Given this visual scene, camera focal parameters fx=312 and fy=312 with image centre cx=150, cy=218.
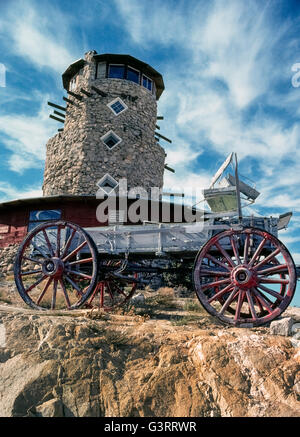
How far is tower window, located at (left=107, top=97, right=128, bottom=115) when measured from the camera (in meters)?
22.1

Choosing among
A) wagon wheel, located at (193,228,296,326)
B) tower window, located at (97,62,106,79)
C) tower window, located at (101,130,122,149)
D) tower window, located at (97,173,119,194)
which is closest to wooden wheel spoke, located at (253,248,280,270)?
wagon wheel, located at (193,228,296,326)

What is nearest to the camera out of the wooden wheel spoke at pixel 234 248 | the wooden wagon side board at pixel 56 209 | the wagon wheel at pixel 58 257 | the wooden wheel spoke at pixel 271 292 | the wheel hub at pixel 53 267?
the wooden wheel spoke at pixel 271 292

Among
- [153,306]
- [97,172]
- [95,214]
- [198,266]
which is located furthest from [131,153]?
[198,266]

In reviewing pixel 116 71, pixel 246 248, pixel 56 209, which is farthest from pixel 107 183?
pixel 246 248

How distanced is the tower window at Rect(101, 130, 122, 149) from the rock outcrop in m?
18.0

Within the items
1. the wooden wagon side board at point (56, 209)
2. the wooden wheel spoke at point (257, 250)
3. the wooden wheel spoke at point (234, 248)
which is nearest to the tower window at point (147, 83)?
the wooden wagon side board at point (56, 209)

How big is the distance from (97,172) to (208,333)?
1705cm

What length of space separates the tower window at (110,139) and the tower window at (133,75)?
4896 mm

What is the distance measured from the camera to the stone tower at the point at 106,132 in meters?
20.8

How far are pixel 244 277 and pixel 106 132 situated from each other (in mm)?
18245

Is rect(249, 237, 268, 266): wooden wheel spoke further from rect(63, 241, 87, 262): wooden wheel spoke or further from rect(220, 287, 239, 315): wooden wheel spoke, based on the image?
rect(63, 241, 87, 262): wooden wheel spoke

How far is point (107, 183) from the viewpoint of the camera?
20.6 m

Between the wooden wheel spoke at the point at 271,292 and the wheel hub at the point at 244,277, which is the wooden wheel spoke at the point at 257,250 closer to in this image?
the wheel hub at the point at 244,277

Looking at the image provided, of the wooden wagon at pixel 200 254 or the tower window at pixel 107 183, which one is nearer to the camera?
the wooden wagon at pixel 200 254
